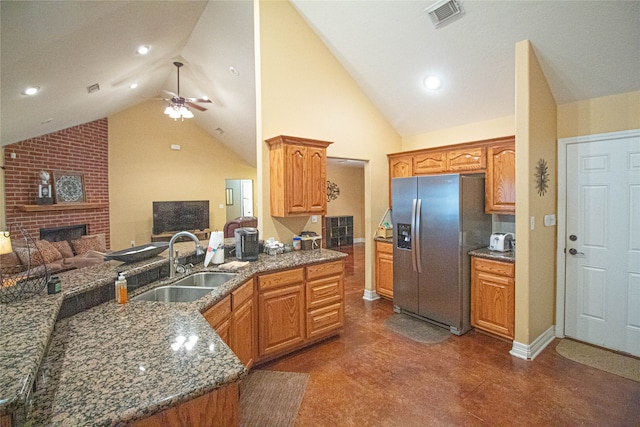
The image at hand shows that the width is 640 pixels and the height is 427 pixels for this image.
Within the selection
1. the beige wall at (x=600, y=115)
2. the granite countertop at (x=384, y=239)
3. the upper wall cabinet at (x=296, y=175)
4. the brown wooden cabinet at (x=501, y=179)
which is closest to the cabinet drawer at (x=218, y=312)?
the upper wall cabinet at (x=296, y=175)

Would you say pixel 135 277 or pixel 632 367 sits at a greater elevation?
pixel 135 277

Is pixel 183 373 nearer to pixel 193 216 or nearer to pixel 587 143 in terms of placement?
pixel 587 143

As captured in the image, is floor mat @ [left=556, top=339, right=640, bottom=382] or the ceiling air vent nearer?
floor mat @ [left=556, top=339, right=640, bottom=382]

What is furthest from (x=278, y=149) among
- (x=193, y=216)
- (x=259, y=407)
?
(x=193, y=216)

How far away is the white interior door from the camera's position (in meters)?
2.93

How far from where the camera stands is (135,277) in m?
2.19

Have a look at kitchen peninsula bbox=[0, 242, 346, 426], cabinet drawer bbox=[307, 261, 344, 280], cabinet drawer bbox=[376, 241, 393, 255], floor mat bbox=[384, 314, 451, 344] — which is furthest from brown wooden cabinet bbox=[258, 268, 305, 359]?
cabinet drawer bbox=[376, 241, 393, 255]

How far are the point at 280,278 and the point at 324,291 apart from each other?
55cm

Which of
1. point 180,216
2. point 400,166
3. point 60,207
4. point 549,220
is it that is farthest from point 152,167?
point 549,220

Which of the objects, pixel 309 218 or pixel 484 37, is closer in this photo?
pixel 484 37

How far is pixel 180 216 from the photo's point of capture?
312 inches

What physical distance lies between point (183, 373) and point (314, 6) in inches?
147

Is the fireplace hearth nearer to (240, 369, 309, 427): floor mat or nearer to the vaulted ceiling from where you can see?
the vaulted ceiling

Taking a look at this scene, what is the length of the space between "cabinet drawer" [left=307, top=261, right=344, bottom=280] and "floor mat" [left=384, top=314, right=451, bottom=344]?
103 cm
